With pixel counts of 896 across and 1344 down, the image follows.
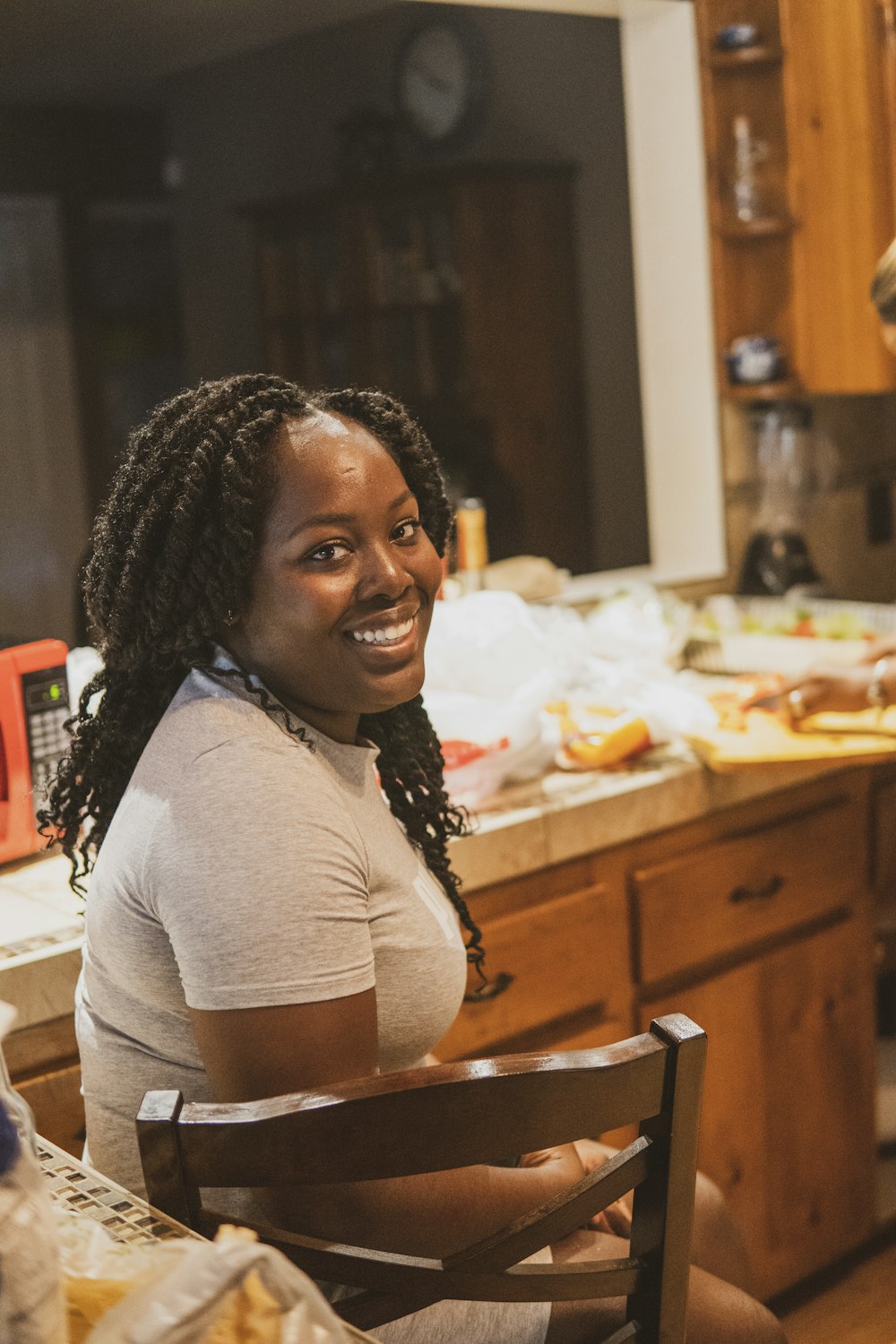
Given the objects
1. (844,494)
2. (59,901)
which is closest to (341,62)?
(844,494)

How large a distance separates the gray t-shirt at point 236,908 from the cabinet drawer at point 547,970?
2.01ft

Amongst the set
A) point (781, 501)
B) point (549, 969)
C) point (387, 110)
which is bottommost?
point (549, 969)

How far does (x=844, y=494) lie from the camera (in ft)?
11.7

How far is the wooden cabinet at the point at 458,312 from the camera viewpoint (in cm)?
471

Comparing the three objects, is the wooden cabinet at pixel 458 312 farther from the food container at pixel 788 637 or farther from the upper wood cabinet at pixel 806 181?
the food container at pixel 788 637

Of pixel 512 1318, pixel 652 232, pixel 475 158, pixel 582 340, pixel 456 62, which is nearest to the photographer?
pixel 512 1318

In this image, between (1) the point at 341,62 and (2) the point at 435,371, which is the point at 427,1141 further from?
(1) the point at 341,62

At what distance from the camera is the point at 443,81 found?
4.50 metres

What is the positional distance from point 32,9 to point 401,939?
3665 millimetres

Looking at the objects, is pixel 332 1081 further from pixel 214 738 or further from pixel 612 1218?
pixel 612 1218

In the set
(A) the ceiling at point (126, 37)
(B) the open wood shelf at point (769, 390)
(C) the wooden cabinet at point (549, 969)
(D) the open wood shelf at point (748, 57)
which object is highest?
(A) the ceiling at point (126, 37)

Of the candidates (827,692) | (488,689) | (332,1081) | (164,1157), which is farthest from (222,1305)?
(827,692)

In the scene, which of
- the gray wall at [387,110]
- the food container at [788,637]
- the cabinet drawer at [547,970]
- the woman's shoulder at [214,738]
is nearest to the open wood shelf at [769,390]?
the food container at [788,637]

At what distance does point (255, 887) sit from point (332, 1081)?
16 centimetres
